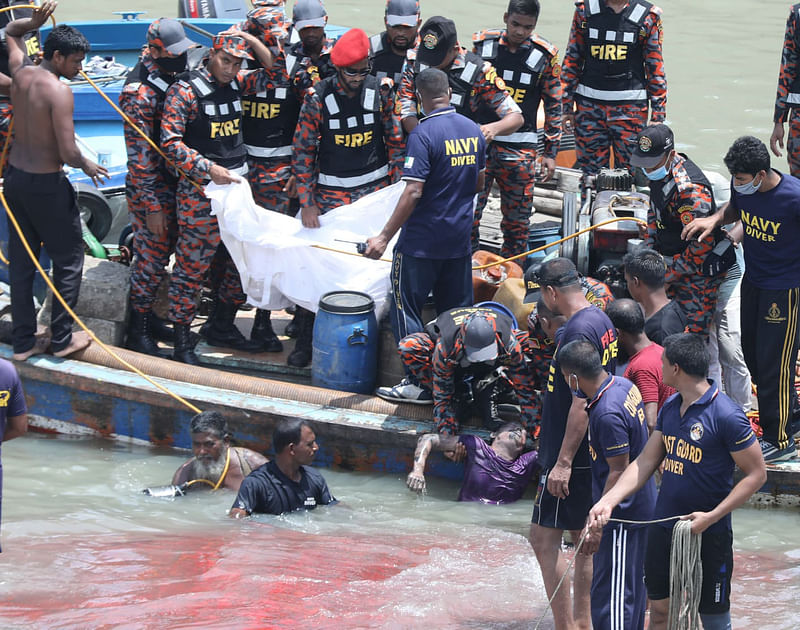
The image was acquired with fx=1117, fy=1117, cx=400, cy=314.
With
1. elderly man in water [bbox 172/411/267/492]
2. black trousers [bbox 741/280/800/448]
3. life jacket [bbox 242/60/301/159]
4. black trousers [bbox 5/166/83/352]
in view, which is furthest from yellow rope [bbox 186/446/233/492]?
black trousers [bbox 741/280/800/448]

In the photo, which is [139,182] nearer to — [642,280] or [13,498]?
[13,498]

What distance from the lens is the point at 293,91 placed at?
296 inches

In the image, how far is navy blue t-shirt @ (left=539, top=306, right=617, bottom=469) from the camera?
5.21 meters

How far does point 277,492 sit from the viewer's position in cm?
622

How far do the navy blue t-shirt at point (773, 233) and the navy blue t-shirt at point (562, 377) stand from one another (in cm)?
128

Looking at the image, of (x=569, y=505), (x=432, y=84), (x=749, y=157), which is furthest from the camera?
(x=432, y=84)

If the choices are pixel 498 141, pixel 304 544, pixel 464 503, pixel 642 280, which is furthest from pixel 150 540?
pixel 498 141

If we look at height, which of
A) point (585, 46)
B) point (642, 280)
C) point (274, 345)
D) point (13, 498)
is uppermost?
point (585, 46)

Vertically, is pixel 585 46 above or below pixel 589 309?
above

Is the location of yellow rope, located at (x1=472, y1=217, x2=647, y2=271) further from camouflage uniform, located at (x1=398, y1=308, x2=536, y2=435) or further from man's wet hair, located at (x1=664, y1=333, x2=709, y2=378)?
man's wet hair, located at (x1=664, y1=333, x2=709, y2=378)

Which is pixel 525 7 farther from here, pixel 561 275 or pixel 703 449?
pixel 703 449

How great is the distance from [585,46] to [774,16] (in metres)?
15.1

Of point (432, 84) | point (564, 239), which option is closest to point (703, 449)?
point (564, 239)

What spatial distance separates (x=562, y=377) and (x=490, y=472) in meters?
1.56
